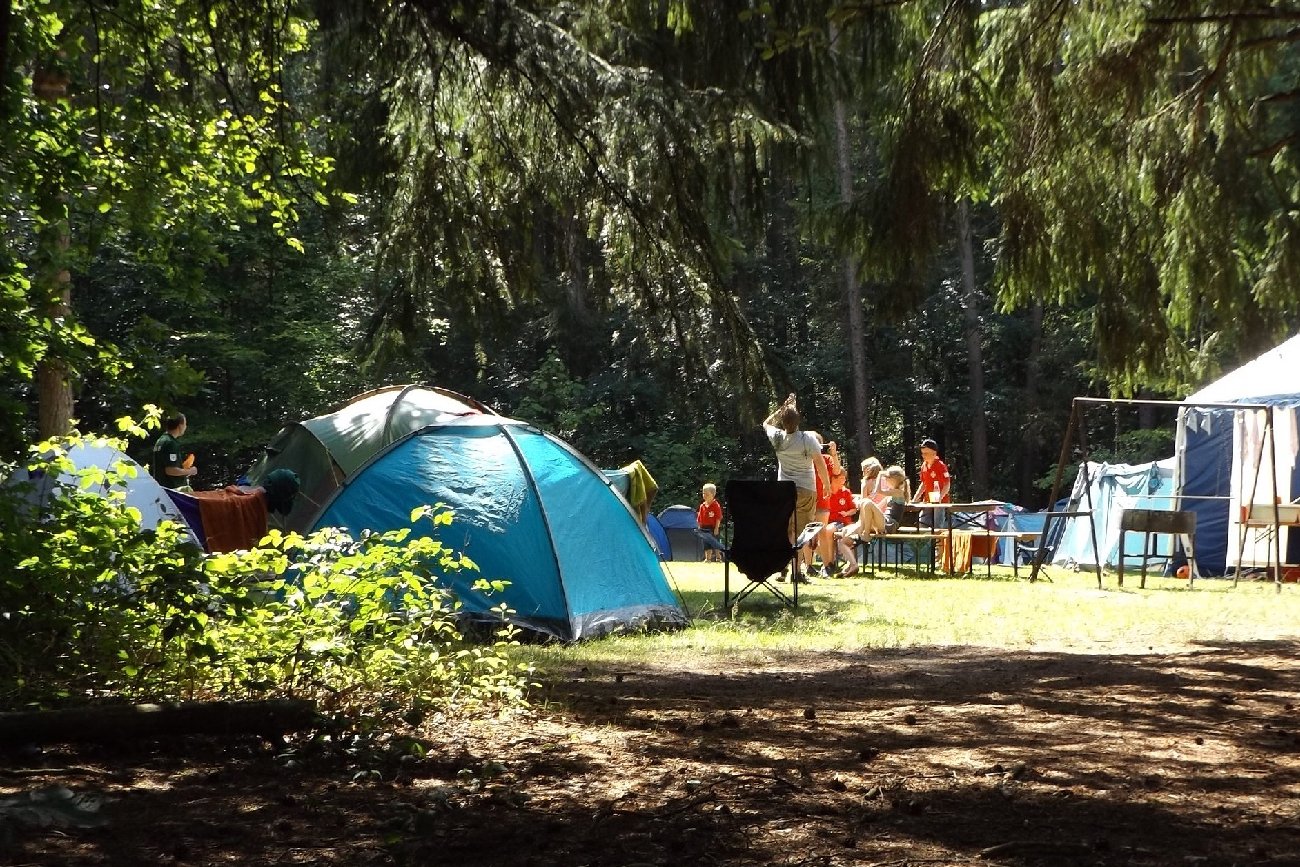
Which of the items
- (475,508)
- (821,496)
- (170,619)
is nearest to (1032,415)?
(821,496)

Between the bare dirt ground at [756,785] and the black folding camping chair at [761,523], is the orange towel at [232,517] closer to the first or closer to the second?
the bare dirt ground at [756,785]

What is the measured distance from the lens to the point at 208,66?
5.90 meters

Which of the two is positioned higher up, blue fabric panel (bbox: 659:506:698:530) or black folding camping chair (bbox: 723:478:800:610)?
black folding camping chair (bbox: 723:478:800:610)

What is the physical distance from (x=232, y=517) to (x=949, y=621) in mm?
4627

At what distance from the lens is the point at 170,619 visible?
4902mm

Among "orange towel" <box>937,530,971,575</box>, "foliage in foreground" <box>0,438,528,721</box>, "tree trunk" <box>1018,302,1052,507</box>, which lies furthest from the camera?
"tree trunk" <box>1018,302,1052,507</box>

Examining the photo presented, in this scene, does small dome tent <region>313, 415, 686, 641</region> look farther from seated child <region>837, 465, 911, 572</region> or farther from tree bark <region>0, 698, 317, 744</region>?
seated child <region>837, 465, 911, 572</region>

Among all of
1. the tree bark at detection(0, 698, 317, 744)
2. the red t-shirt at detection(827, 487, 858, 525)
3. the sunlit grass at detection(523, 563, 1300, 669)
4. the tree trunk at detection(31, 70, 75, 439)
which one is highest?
the tree trunk at detection(31, 70, 75, 439)

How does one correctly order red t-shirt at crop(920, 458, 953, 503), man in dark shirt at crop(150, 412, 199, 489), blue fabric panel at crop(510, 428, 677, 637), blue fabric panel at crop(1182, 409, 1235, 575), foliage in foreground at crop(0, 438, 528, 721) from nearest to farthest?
foliage in foreground at crop(0, 438, 528, 721), blue fabric panel at crop(510, 428, 677, 637), man in dark shirt at crop(150, 412, 199, 489), red t-shirt at crop(920, 458, 953, 503), blue fabric panel at crop(1182, 409, 1235, 575)

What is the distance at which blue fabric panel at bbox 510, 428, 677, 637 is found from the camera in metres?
8.12

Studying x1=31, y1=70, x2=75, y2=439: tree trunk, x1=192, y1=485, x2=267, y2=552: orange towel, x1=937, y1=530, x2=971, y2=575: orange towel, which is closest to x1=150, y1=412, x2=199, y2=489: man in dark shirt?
x1=192, y1=485, x2=267, y2=552: orange towel

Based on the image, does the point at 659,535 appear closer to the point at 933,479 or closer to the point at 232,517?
the point at 933,479

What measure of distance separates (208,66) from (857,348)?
24.2 m

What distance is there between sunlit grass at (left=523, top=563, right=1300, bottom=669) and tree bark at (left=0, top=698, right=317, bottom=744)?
92.3 inches
